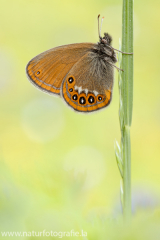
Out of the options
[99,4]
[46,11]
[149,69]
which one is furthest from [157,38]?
[46,11]

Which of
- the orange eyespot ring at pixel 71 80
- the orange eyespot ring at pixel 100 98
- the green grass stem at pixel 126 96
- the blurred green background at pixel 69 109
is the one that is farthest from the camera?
the blurred green background at pixel 69 109

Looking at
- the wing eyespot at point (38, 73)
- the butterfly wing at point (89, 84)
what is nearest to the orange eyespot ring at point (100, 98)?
the butterfly wing at point (89, 84)

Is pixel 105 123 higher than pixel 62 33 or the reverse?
the reverse

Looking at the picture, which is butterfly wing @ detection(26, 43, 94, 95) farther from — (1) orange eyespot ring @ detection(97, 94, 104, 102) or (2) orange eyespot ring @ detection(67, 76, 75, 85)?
(1) orange eyespot ring @ detection(97, 94, 104, 102)

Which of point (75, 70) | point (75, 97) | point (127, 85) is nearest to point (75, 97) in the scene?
point (75, 97)

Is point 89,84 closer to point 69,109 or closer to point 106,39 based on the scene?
point 106,39

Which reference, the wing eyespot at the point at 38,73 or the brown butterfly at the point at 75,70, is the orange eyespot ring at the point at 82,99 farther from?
the wing eyespot at the point at 38,73

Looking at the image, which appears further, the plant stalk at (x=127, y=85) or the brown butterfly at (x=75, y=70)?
the brown butterfly at (x=75, y=70)

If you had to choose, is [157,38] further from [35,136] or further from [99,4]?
[35,136]
